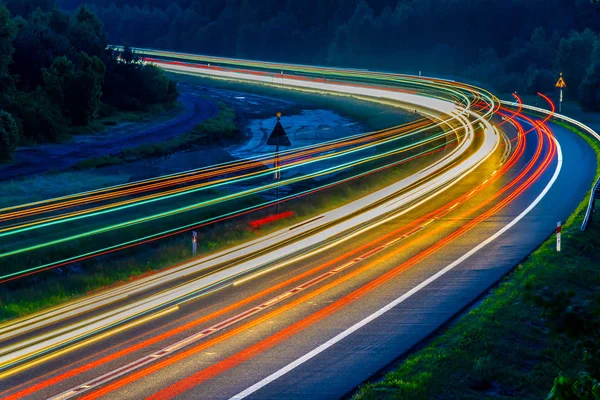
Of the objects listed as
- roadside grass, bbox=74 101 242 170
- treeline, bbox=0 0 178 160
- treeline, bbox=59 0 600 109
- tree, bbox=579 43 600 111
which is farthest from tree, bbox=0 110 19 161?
treeline, bbox=59 0 600 109

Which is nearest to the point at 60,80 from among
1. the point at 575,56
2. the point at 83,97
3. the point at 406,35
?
the point at 83,97

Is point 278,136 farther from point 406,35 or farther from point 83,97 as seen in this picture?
point 406,35

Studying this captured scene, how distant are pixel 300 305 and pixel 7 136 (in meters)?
25.7

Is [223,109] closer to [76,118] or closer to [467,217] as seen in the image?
[76,118]

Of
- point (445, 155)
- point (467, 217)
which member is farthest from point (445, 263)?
point (445, 155)

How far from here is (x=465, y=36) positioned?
10431 cm

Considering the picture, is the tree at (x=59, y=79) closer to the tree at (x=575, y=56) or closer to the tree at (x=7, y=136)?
the tree at (x=7, y=136)

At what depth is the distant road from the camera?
124 ft

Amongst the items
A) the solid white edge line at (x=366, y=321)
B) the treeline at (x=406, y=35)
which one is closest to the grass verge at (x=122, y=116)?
the treeline at (x=406, y=35)

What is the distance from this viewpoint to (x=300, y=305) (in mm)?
17047

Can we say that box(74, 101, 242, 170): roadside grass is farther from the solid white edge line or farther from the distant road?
the solid white edge line

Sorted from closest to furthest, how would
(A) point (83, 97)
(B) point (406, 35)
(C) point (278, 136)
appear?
1. (C) point (278, 136)
2. (A) point (83, 97)
3. (B) point (406, 35)

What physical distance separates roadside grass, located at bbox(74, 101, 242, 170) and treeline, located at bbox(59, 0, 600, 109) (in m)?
25.2

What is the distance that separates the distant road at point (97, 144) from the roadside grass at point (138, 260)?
11.6m
